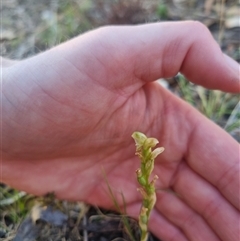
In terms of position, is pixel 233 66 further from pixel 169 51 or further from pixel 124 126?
pixel 124 126

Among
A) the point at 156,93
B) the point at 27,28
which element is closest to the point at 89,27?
the point at 27,28

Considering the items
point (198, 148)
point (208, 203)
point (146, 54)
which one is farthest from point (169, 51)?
point (208, 203)

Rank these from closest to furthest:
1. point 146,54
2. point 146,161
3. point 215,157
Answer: point 146,161
point 146,54
point 215,157

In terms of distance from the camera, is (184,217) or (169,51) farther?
(184,217)

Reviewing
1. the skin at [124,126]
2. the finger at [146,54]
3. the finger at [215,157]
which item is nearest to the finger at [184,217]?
the skin at [124,126]

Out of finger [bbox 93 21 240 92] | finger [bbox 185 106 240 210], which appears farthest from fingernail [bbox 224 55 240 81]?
finger [bbox 185 106 240 210]

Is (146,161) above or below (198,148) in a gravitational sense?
above

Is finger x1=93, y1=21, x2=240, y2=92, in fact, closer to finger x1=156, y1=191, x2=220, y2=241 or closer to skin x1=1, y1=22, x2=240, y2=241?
skin x1=1, y1=22, x2=240, y2=241
